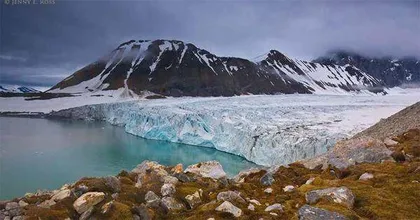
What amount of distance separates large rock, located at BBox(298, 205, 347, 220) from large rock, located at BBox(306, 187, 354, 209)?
0.74 metres

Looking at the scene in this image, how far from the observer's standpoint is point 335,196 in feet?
23.0

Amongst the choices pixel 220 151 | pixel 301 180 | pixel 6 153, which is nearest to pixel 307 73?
pixel 220 151

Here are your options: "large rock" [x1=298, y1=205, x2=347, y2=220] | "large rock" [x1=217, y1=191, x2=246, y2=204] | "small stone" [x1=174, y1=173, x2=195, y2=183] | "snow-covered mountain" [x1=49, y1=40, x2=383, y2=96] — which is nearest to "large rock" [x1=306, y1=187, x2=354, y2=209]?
"large rock" [x1=298, y1=205, x2=347, y2=220]

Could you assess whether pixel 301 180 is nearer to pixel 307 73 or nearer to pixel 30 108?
pixel 30 108

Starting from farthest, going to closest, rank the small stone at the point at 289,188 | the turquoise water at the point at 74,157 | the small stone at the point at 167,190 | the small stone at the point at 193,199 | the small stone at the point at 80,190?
the turquoise water at the point at 74,157
the small stone at the point at 289,188
the small stone at the point at 167,190
the small stone at the point at 193,199
the small stone at the point at 80,190

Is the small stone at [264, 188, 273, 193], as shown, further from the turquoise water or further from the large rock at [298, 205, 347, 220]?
the turquoise water

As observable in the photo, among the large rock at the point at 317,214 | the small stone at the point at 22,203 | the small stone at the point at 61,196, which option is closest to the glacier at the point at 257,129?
the large rock at the point at 317,214

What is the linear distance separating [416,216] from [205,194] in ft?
13.4

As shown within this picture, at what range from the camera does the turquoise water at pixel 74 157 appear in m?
25.1

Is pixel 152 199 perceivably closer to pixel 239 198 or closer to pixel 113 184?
pixel 113 184

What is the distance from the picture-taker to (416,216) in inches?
258

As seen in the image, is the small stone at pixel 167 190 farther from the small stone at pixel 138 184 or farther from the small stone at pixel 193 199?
the small stone at pixel 138 184

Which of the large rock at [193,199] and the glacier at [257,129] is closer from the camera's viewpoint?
the large rock at [193,199]

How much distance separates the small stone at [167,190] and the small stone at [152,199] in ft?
0.65
